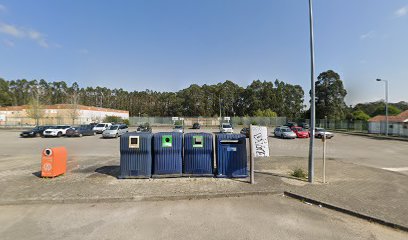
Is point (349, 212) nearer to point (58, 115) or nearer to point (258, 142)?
point (258, 142)

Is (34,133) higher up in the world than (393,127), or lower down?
lower down

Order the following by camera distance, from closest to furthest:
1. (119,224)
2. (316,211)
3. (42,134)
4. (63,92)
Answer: (119,224), (316,211), (42,134), (63,92)

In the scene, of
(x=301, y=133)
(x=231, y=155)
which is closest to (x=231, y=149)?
(x=231, y=155)

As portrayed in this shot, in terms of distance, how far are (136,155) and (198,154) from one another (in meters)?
2.04

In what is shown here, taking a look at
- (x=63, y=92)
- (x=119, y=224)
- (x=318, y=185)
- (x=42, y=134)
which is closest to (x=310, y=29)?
(x=318, y=185)

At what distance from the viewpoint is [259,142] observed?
7.22 metres

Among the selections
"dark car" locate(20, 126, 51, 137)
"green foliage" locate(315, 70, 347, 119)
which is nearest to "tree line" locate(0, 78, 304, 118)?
"green foliage" locate(315, 70, 347, 119)

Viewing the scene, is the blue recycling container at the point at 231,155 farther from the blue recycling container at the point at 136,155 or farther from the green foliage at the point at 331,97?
the green foliage at the point at 331,97

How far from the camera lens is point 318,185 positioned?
22.4ft

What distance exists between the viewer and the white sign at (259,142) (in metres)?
7.13

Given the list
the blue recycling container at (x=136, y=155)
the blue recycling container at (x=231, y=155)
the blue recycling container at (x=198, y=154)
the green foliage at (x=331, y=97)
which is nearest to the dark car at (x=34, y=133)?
the blue recycling container at (x=136, y=155)

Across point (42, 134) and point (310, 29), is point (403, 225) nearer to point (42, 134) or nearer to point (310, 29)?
point (310, 29)

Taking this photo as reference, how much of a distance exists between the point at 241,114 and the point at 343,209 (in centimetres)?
8188

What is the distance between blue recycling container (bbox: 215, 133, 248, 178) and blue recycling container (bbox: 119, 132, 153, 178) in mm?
2297
